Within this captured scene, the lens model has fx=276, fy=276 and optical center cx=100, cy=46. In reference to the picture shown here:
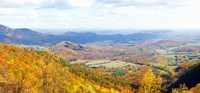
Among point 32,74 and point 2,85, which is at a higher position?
point 2,85

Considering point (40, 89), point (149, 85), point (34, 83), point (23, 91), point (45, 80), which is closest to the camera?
point (23, 91)

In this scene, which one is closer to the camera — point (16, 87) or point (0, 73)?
point (16, 87)

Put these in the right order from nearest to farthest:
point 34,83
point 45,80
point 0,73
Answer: point 45,80 → point 0,73 → point 34,83

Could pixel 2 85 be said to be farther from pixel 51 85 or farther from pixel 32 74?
pixel 32 74

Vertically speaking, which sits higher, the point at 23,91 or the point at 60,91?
the point at 23,91

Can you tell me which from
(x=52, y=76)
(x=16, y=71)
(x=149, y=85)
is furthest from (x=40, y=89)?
(x=149, y=85)

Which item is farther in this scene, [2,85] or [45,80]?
[45,80]

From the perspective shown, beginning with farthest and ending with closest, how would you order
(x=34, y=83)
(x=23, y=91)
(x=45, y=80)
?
(x=34, y=83) < (x=45, y=80) < (x=23, y=91)

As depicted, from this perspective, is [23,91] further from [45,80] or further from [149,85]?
[149,85]

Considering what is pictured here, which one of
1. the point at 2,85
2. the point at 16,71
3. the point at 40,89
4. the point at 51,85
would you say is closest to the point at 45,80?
the point at 51,85
